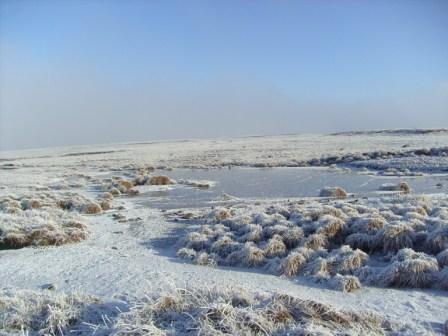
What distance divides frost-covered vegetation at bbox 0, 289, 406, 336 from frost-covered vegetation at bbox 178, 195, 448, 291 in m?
2.19

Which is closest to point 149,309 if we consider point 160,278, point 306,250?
point 160,278

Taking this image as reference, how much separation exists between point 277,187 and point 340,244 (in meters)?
15.5

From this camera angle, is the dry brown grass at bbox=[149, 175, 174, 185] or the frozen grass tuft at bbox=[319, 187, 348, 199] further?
the dry brown grass at bbox=[149, 175, 174, 185]

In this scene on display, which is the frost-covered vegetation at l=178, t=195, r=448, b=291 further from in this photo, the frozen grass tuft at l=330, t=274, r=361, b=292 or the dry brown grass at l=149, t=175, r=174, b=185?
the dry brown grass at l=149, t=175, r=174, b=185

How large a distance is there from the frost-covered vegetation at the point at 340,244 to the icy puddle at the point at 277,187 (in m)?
8.39

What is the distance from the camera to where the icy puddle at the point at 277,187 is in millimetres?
23688

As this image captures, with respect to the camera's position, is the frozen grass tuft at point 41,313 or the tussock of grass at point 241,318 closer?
the tussock of grass at point 241,318

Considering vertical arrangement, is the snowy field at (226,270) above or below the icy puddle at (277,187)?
above

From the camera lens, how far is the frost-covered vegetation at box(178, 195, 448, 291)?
31.6ft

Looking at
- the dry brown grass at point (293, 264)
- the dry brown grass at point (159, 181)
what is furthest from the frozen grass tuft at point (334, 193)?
the dry brown grass at point (159, 181)

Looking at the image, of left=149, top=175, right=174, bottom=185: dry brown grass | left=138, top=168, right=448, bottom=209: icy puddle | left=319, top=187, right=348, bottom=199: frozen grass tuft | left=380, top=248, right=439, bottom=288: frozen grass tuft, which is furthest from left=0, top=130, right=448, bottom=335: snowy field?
left=149, top=175, right=174, bottom=185: dry brown grass

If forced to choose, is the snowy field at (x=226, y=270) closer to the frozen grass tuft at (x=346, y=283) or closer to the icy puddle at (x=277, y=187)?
the frozen grass tuft at (x=346, y=283)

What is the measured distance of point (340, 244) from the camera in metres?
12.4

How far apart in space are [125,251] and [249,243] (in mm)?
3686
